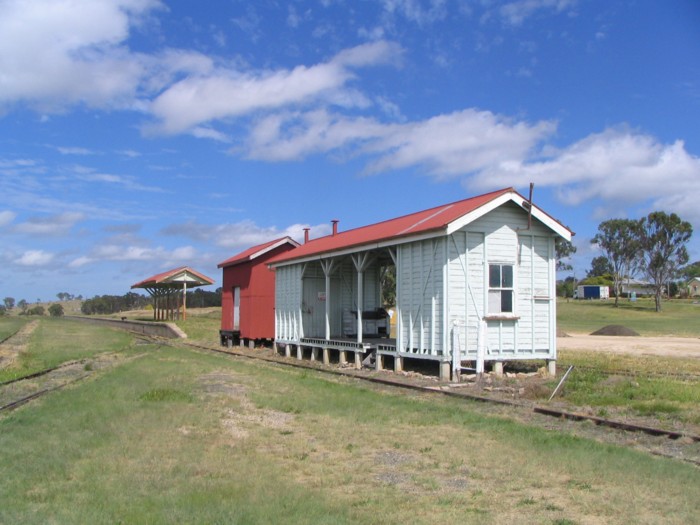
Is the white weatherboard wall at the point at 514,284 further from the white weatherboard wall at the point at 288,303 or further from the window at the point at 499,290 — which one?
the white weatherboard wall at the point at 288,303

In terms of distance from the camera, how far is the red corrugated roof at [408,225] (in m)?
15.0

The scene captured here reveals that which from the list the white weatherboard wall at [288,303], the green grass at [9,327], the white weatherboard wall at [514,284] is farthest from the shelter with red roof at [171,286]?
the white weatherboard wall at [514,284]

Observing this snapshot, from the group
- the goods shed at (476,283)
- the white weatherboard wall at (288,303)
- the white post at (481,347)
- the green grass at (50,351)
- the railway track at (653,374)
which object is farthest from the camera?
Answer: the white weatherboard wall at (288,303)

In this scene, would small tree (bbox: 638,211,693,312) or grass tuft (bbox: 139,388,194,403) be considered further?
small tree (bbox: 638,211,693,312)

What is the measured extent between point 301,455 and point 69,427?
3.61 m

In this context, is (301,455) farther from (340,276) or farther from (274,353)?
(274,353)

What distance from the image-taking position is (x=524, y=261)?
15.8 meters

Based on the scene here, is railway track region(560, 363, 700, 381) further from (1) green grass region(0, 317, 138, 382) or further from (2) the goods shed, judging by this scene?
(1) green grass region(0, 317, 138, 382)

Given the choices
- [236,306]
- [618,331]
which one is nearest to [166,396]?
[236,306]

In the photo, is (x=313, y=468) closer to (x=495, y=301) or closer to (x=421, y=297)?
(x=421, y=297)

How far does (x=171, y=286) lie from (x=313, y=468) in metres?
43.4

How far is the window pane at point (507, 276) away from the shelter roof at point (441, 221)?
1319 millimetres

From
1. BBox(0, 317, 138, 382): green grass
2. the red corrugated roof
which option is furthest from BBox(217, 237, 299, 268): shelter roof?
BBox(0, 317, 138, 382): green grass

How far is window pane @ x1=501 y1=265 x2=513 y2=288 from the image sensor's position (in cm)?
1550
